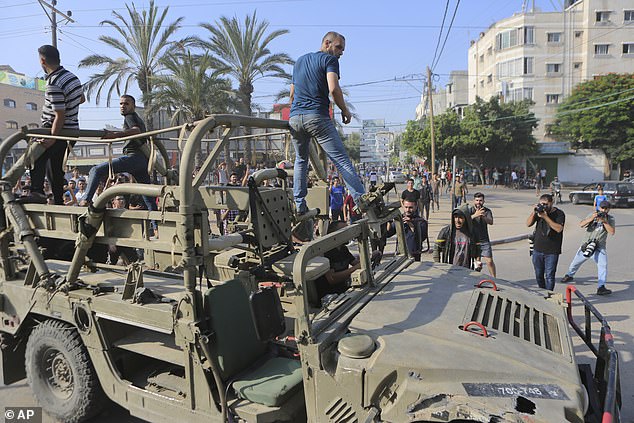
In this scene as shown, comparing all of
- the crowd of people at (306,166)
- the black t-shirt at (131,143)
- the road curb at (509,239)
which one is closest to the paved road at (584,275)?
the road curb at (509,239)

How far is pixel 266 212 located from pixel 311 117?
0.96 meters

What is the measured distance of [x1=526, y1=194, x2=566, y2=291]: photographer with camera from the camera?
7.09 metres

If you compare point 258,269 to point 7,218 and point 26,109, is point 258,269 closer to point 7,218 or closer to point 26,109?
point 7,218

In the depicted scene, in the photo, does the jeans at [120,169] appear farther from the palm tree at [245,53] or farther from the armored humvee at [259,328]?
the palm tree at [245,53]

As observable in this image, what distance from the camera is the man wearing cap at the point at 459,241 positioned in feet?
21.6

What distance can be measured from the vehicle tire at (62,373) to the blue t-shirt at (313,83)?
2670 mm

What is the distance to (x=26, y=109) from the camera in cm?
4234

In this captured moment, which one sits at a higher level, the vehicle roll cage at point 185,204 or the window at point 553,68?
the window at point 553,68

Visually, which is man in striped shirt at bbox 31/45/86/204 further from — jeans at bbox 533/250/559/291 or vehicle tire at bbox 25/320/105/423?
jeans at bbox 533/250/559/291

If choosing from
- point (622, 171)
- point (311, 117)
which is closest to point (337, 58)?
point (311, 117)

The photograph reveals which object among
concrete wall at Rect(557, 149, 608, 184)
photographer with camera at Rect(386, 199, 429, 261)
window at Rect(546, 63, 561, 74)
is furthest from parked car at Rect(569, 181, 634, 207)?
window at Rect(546, 63, 561, 74)

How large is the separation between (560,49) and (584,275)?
147 feet

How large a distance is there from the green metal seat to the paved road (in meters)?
1.75

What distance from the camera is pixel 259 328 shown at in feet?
8.79
